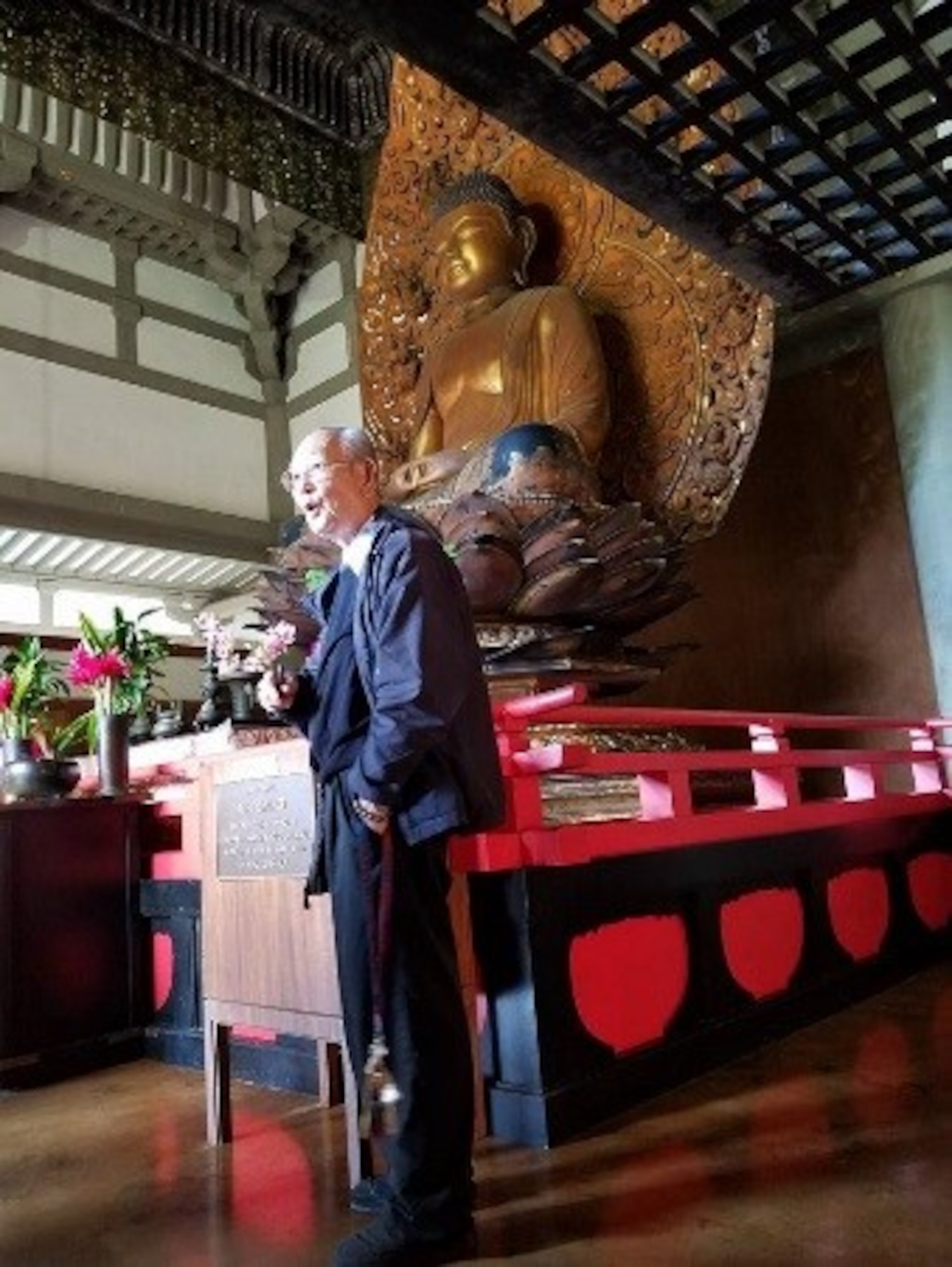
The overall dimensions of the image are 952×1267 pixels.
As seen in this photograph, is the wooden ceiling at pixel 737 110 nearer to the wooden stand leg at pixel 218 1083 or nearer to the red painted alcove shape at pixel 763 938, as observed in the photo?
the red painted alcove shape at pixel 763 938

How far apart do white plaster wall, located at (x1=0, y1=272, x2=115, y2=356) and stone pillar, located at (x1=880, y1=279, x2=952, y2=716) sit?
5208mm

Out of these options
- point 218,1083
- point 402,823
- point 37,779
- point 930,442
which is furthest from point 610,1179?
point 930,442

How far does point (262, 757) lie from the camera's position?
191cm

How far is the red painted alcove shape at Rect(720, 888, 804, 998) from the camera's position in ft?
7.18

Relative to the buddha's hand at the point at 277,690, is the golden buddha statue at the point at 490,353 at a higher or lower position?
higher

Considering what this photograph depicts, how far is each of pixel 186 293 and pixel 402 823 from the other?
695cm

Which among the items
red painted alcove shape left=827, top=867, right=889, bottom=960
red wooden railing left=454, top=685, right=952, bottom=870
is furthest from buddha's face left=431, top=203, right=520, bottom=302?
red painted alcove shape left=827, top=867, right=889, bottom=960

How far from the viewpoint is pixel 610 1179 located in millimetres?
1483

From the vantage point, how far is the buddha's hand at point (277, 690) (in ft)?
4.68

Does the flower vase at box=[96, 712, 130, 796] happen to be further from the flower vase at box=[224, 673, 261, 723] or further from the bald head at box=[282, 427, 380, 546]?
the bald head at box=[282, 427, 380, 546]

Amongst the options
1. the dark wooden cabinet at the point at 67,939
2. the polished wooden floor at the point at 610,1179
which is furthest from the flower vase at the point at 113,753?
the polished wooden floor at the point at 610,1179

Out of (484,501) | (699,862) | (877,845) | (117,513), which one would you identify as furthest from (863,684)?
(117,513)

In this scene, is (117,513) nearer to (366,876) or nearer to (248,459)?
(248,459)

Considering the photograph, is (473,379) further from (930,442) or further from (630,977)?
(630,977)
